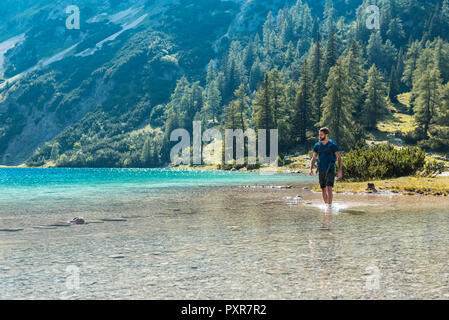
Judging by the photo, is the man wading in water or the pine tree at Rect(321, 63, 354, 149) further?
the pine tree at Rect(321, 63, 354, 149)

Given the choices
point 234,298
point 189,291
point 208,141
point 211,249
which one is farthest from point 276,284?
point 208,141

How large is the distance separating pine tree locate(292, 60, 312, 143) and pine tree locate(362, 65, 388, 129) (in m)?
12.3

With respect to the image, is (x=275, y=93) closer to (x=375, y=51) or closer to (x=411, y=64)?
(x=411, y=64)

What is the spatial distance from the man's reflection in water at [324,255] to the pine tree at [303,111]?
8214cm

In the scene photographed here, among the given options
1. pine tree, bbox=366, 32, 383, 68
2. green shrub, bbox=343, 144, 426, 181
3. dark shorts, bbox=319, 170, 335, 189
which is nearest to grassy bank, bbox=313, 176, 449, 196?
green shrub, bbox=343, 144, 426, 181

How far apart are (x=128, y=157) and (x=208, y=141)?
48602 millimetres

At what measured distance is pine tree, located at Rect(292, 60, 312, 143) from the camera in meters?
92.6

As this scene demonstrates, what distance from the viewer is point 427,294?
19.1 feet

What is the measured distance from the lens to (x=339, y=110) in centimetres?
7712

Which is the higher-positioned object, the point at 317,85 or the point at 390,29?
the point at 390,29

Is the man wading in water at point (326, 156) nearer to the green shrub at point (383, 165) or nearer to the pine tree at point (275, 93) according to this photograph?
the green shrub at point (383, 165)

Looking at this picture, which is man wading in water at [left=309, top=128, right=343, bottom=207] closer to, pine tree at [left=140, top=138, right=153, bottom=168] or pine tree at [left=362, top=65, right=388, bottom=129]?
pine tree at [left=362, top=65, right=388, bottom=129]
